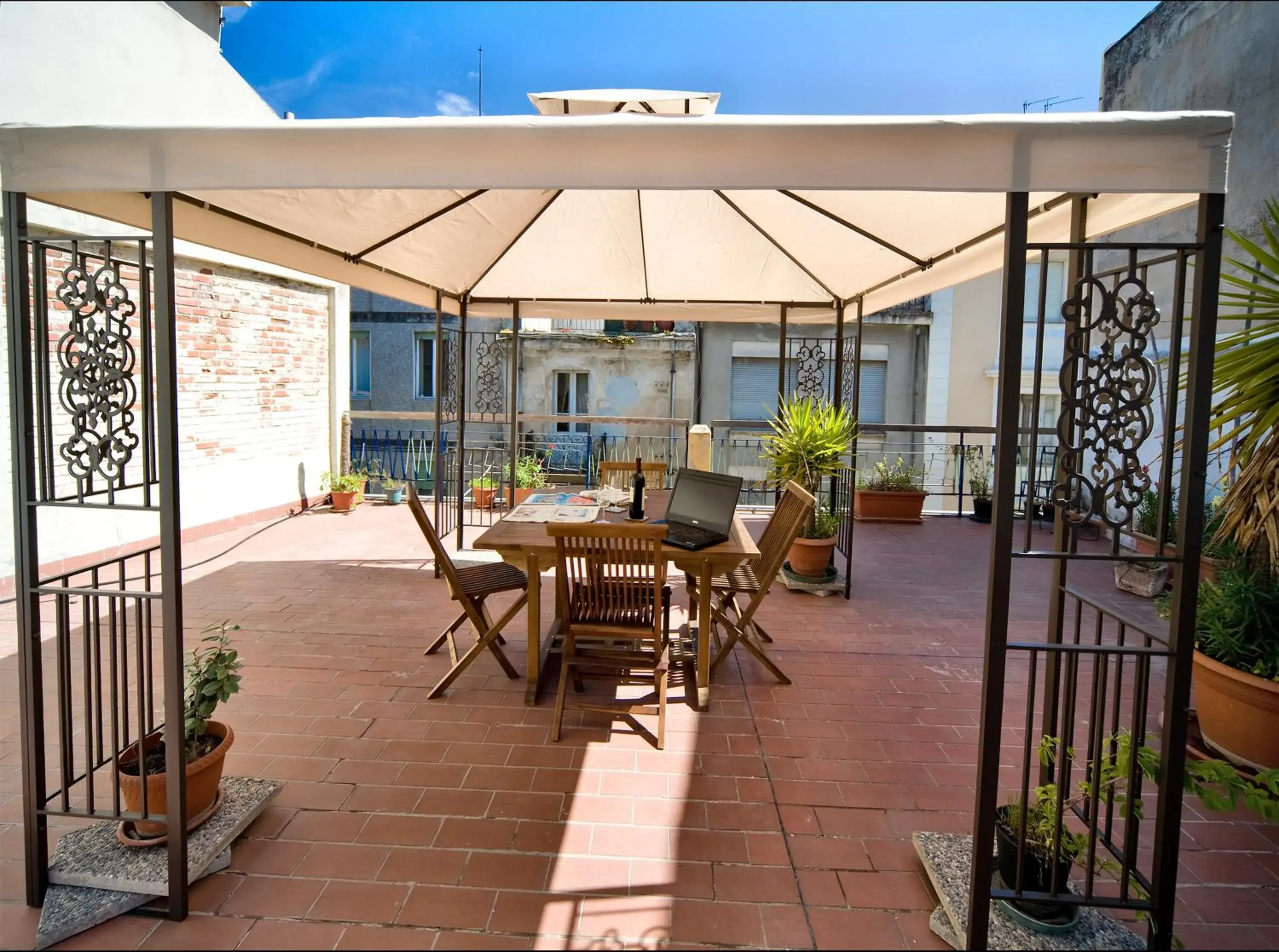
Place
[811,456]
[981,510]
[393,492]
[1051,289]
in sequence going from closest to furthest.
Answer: [811,456], [981,510], [393,492], [1051,289]

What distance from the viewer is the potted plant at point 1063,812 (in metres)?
1.82

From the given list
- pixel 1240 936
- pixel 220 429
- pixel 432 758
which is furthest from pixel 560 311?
pixel 1240 936

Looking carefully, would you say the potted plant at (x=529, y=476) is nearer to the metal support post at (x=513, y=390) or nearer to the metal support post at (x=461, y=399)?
the metal support post at (x=513, y=390)

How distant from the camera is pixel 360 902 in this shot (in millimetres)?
2006

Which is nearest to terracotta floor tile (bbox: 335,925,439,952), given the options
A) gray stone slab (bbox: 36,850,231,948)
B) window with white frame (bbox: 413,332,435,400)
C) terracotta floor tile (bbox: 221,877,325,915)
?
terracotta floor tile (bbox: 221,877,325,915)

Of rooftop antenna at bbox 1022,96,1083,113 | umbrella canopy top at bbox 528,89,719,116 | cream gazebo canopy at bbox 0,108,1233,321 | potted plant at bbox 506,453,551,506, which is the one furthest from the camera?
rooftop antenna at bbox 1022,96,1083,113

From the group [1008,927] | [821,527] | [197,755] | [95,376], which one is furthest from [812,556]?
[95,376]

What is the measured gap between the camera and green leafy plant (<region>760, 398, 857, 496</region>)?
16.5ft

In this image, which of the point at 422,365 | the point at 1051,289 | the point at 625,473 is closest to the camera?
the point at 625,473

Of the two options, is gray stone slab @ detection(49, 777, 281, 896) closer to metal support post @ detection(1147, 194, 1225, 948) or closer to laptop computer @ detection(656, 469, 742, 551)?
laptop computer @ detection(656, 469, 742, 551)

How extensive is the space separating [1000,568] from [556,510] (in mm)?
2545

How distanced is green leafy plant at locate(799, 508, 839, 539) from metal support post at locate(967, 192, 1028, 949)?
326cm

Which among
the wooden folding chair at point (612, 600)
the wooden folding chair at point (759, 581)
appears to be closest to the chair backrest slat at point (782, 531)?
the wooden folding chair at point (759, 581)

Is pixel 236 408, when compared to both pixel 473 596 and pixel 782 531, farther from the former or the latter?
pixel 782 531
